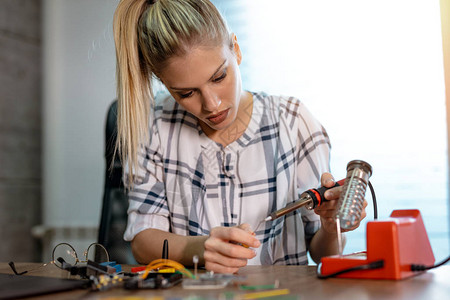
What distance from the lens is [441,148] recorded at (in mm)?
1627

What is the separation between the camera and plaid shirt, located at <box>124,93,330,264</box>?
121cm

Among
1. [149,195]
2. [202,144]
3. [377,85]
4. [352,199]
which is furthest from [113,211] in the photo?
[377,85]

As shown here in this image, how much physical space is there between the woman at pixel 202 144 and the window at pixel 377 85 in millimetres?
526

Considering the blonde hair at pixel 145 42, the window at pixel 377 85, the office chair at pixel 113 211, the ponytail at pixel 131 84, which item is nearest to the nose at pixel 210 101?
the blonde hair at pixel 145 42

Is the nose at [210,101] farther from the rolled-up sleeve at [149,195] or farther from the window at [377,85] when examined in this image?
the window at [377,85]

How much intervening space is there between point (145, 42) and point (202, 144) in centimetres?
31

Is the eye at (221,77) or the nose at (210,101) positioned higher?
the eye at (221,77)

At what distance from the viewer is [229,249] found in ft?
2.76

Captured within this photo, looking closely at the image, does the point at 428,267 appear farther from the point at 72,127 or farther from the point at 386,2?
the point at 72,127

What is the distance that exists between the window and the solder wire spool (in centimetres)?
94

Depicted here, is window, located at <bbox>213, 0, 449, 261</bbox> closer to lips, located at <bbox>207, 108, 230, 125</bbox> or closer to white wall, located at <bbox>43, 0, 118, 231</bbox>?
lips, located at <bbox>207, 108, 230, 125</bbox>

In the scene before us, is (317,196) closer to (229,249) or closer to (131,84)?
(229,249)

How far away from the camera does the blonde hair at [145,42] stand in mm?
1067

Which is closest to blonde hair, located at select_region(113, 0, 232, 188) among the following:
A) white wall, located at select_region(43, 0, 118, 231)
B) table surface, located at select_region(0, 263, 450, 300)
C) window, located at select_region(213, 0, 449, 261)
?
table surface, located at select_region(0, 263, 450, 300)
